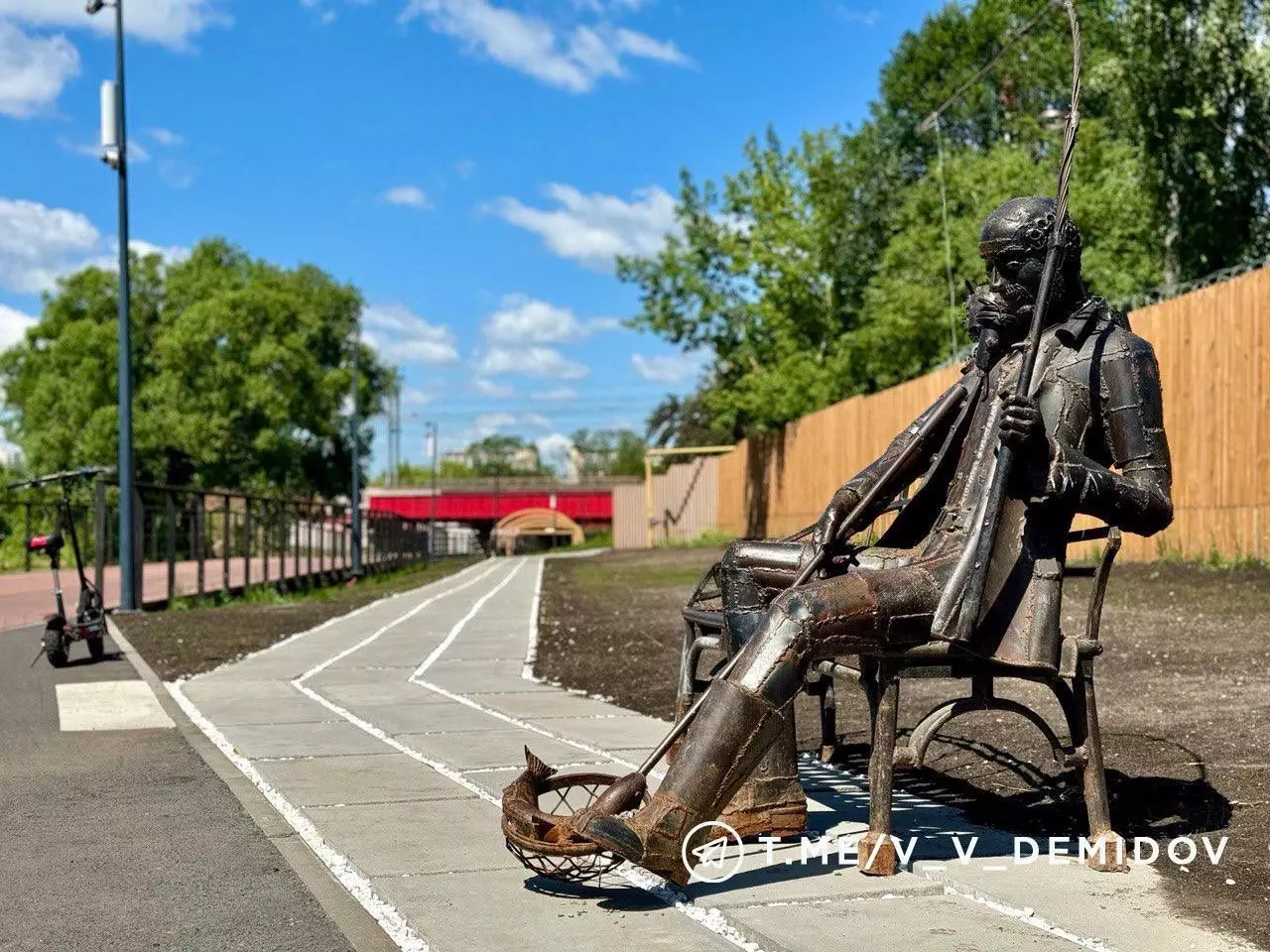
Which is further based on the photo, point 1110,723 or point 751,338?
point 751,338

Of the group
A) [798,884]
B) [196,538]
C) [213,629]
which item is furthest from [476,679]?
[196,538]

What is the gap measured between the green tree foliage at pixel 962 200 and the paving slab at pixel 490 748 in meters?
18.1

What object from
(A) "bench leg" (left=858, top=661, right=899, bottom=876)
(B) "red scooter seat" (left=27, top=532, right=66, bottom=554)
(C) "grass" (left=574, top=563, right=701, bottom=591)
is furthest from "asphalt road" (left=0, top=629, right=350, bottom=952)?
(C) "grass" (left=574, top=563, right=701, bottom=591)

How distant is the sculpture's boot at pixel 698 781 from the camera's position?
399 centimetres

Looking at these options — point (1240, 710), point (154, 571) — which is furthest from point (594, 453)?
point (1240, 710)

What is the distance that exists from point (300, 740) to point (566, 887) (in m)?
3.69

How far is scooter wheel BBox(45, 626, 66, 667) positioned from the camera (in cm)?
1205

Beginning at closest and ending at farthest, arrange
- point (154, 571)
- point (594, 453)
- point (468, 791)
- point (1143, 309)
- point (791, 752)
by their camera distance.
→ point (791, 752) → point (468, 791) → point (1143, 309) → point (154, 571) → point (594, 453)

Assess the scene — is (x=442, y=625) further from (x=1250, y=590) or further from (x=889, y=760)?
(x=889, y=760)

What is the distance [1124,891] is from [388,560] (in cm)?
4653

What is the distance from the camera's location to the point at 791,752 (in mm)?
4953

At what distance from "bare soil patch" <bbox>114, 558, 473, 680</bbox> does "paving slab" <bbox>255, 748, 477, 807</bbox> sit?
475cm

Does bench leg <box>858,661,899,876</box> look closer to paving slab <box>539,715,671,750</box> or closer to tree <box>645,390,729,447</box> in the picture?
paving slab <box>539,715,671,750</box>

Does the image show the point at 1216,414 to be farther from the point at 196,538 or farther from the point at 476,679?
the point at 196,538
